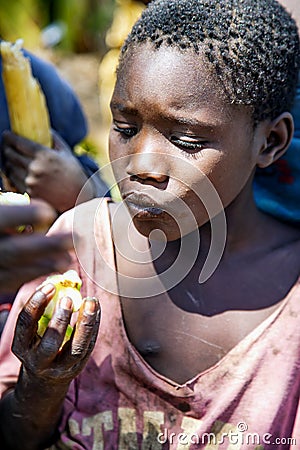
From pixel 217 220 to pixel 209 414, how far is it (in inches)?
19.7

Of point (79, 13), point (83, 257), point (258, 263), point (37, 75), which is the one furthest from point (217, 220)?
point (79, 13)

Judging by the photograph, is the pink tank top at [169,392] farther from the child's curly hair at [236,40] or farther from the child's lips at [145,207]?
the child's curly hair at [236,40]

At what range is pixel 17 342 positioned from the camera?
160 cm

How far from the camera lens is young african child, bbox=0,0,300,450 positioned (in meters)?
1.70

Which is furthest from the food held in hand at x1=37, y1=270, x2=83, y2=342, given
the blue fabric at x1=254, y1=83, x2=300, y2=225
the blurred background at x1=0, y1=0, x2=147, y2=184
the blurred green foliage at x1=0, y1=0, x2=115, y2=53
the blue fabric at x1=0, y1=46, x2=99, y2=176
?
the blurred green foliage at x1=0, y1=0, x2=115, y2=53

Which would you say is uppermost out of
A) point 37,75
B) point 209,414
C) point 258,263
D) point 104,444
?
point 37,75

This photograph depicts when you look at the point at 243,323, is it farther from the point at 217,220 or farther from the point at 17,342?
the point at 17,342

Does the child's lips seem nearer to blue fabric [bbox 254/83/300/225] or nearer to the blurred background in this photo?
blue fabric [bbox 254/83/300/225]

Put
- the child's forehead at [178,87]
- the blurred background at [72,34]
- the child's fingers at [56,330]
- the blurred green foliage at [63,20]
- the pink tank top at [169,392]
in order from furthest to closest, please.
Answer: the blurred green foliage at [63,20], the blurred background at [72,34], the pink tank top at [169,392], the child's forehead at [178,87], the child's fingers at [56,330]

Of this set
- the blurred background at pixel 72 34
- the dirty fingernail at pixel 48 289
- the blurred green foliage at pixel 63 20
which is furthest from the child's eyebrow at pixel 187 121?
the blurred green foliage at pixel 63 20

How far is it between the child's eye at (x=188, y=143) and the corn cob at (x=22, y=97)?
87 centimetres

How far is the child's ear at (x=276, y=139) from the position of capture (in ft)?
6.17

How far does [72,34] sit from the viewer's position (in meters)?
9.16

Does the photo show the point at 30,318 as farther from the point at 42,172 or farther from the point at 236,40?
the point at 42,172
